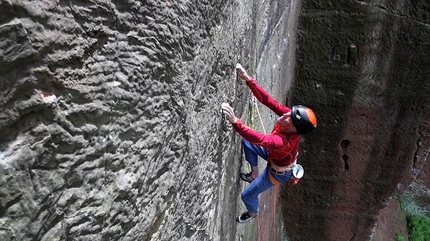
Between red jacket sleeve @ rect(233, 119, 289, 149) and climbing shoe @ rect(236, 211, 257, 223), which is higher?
red jacket sleeve @ rect(233, 119, 289, 149)

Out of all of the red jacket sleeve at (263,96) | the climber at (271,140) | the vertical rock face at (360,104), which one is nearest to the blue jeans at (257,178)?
the climber at (271,140)

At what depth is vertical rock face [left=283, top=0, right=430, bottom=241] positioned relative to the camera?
2.53 meters

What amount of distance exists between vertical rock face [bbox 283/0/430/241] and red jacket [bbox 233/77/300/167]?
1.21 metres

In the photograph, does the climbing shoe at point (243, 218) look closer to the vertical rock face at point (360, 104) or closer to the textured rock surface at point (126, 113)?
the textured rock surface at point (126, 113)

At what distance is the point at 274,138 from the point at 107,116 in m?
0.96

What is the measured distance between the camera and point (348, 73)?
9.01 ft

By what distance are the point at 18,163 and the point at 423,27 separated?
260 cm

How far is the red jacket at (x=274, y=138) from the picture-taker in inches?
54.8

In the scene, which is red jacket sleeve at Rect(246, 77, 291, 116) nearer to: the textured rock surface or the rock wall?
the textured rock surface

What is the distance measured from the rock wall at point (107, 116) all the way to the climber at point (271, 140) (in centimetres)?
28

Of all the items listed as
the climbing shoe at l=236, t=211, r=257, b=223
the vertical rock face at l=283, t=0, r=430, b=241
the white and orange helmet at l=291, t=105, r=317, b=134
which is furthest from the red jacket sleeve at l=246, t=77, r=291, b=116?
the vertical rock face at l=283, t=0, r=430, b=241

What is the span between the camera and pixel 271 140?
58.1 inches

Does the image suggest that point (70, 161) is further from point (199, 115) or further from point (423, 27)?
point (423, 27)

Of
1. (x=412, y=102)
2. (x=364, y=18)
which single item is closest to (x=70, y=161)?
(x=364, y=18)
